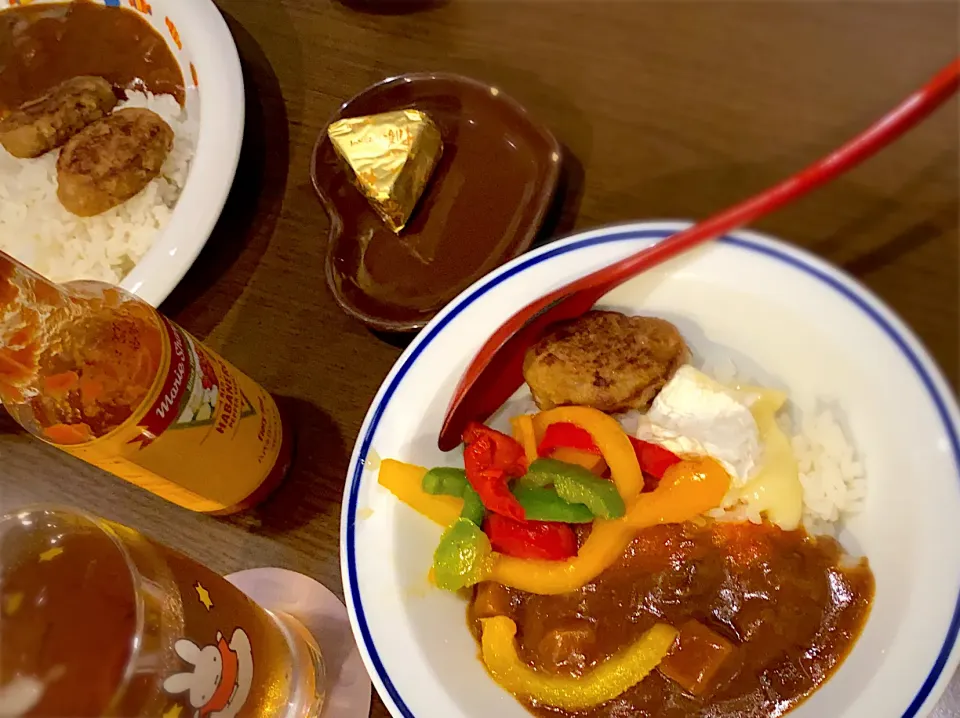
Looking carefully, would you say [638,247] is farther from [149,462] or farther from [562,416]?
[149,462]

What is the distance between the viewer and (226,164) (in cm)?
100

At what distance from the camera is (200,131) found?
3.42ft

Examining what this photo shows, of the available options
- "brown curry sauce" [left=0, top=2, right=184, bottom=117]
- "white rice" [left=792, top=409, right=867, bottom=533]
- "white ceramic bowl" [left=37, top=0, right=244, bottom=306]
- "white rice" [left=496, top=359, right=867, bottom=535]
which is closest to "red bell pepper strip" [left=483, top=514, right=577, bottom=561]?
"white rice" [left=496, top=359, right=867, bottom=535]

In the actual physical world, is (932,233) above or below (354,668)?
above

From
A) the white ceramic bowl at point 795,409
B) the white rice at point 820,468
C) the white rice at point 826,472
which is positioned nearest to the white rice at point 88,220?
the white ceramic bowl at point 795,409

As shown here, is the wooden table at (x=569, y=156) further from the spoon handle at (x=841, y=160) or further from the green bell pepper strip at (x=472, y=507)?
the green bell pepper strip at (x=472, y=507)

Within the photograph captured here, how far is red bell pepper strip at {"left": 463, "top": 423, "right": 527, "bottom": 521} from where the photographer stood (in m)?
0.76

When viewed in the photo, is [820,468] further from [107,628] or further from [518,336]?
[107,628]

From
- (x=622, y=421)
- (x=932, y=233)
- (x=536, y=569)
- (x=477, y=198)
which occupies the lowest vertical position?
(x=536, y=569)

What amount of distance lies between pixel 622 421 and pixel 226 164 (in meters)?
0.61

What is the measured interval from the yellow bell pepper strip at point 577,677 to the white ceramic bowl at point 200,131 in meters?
0.58

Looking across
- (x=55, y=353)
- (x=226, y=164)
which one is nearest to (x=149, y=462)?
(x=55, y=353)

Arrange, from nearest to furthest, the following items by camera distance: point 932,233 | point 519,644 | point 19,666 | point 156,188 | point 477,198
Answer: point 932,233 < point 19,666 < point 519,644 < point 477,198 < point 156,188

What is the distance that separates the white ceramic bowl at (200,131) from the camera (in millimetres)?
967
